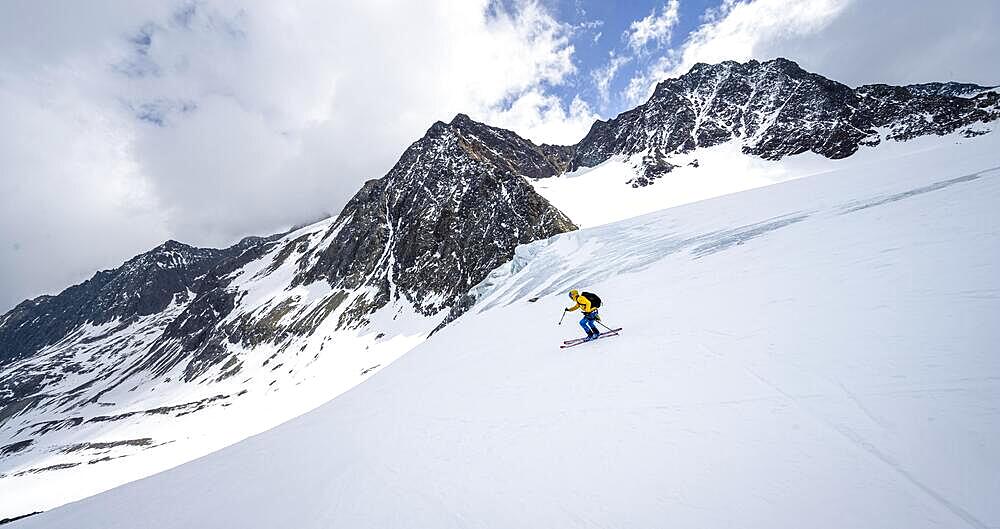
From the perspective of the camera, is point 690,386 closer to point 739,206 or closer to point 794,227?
point 794,227

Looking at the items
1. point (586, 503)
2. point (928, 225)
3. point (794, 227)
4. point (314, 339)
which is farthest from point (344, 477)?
point (314, 339)

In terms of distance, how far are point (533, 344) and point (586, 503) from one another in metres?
8.53

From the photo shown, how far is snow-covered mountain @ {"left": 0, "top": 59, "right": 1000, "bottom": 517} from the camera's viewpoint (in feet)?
284

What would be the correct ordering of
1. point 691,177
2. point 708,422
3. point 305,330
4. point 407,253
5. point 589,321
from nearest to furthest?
point 708,422
point 589,321
point 407,253
point 305,330
point 691,177

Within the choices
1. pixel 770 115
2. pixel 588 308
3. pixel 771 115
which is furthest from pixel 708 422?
pixel 770 115

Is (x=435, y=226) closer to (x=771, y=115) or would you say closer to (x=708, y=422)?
(x=708, y=422)

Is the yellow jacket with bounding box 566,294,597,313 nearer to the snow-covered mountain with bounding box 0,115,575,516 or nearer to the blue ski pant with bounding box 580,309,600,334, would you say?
the blue ski pant with bounding box 580,309,600,334

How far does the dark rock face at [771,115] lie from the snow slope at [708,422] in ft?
457

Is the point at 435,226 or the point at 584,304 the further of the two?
the point at 435,226

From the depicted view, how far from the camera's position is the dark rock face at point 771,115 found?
4188 inches

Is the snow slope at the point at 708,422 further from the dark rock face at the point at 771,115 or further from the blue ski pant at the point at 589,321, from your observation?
the dark rock face at the point at 771,115

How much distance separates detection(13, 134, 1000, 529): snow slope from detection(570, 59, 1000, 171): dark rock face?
139347mm

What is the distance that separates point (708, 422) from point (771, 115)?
17892cm

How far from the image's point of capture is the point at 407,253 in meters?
113
